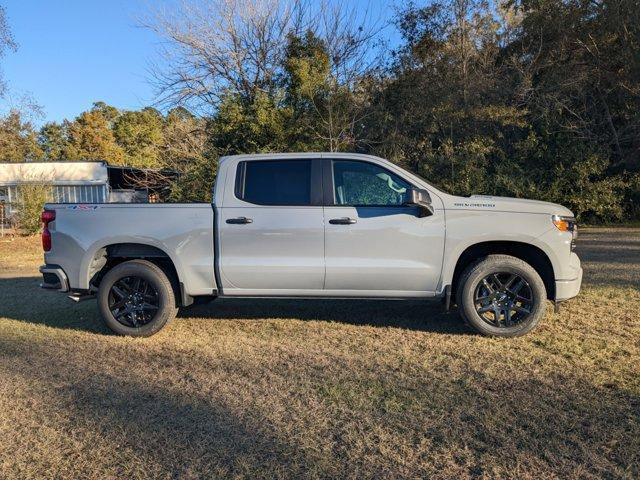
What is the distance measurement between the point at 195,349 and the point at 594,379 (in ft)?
11.9

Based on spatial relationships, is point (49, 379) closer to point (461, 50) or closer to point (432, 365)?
point (432, 365)

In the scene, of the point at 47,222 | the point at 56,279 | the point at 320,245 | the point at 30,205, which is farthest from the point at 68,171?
the point at 320,245

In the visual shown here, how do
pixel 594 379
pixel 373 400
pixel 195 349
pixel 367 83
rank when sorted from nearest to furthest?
pixel 373 400 < pixel 594 379 < pixel 195 349 < pixel 367 83

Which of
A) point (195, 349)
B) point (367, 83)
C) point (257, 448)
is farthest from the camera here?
point (367, 83)

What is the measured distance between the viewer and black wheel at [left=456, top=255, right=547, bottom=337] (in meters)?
5.54

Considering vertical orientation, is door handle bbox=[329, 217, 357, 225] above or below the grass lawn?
above

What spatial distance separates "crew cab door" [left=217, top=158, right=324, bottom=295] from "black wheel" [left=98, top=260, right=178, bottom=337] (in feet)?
2.28

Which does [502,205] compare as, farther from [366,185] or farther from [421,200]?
[366,185]

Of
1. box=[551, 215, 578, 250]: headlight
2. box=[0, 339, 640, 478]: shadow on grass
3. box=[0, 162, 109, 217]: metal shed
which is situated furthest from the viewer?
box=[0, 162, 109, 217]: metal shed

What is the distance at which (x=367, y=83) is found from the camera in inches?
746

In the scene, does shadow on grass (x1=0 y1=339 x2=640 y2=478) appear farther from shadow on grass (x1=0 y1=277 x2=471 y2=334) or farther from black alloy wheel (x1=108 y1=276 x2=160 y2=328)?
shadow on grass (x1=0 y1=277 x2=471 y2=334)

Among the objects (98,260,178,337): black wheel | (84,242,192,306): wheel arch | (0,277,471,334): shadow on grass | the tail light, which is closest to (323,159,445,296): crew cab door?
(0,277,471,334): shadow on grass

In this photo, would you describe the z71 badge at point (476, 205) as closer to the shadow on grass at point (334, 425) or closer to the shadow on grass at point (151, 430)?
the shadow on grass at point (334, 425)

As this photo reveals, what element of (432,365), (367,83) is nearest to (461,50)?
(367,83)
